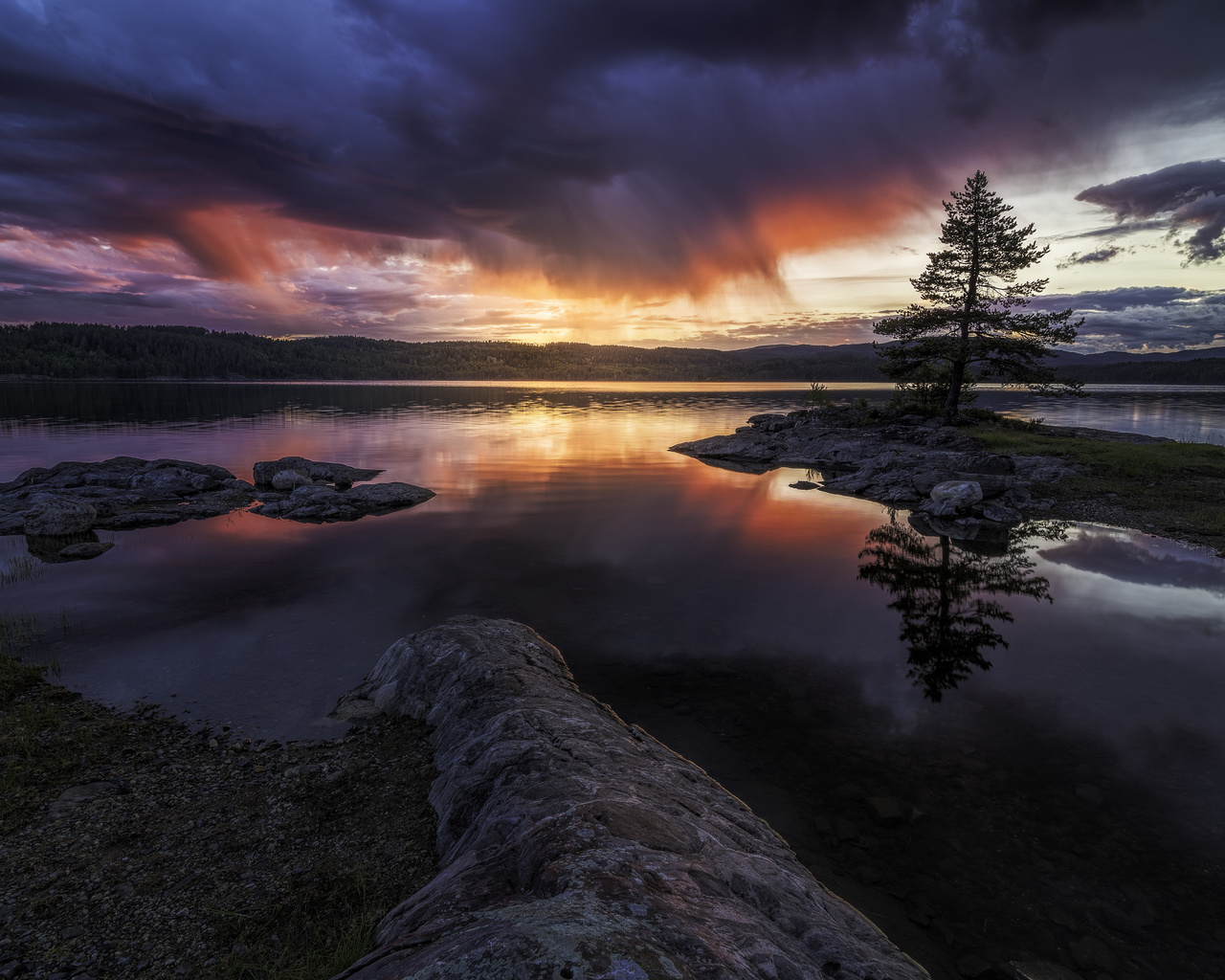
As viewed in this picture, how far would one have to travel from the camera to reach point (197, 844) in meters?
5.57

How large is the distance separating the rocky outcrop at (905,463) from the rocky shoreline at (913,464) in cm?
4

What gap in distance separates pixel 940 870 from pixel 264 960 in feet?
20.9

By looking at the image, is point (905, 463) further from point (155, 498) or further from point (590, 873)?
point (155, 498)

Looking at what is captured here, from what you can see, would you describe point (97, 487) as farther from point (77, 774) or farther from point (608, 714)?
point (608, 714)

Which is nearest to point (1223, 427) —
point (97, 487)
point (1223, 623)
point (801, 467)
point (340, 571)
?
point (801, 467)

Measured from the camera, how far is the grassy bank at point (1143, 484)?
18797 millimetres

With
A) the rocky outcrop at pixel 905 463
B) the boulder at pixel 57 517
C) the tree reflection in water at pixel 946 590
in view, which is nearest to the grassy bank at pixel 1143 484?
the rocky outcrop at pixel 905 463

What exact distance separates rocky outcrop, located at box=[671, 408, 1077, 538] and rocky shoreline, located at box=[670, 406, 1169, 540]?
0.14 ft

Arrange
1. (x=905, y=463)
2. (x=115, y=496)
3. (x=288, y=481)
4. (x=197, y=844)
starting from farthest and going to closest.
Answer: (x=905, y=463) → (x=288, y=481) → (x=115, y=496) → (x=197, y=844)

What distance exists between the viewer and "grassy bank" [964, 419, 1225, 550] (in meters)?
18.8

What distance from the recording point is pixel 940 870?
19.6 feet

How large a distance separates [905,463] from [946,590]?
15.1 m

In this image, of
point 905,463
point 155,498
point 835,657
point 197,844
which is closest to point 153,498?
point 155,498

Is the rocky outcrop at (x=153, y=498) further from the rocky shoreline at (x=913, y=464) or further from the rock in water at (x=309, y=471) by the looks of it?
the rocky shoreline at (x=913, y=464)
